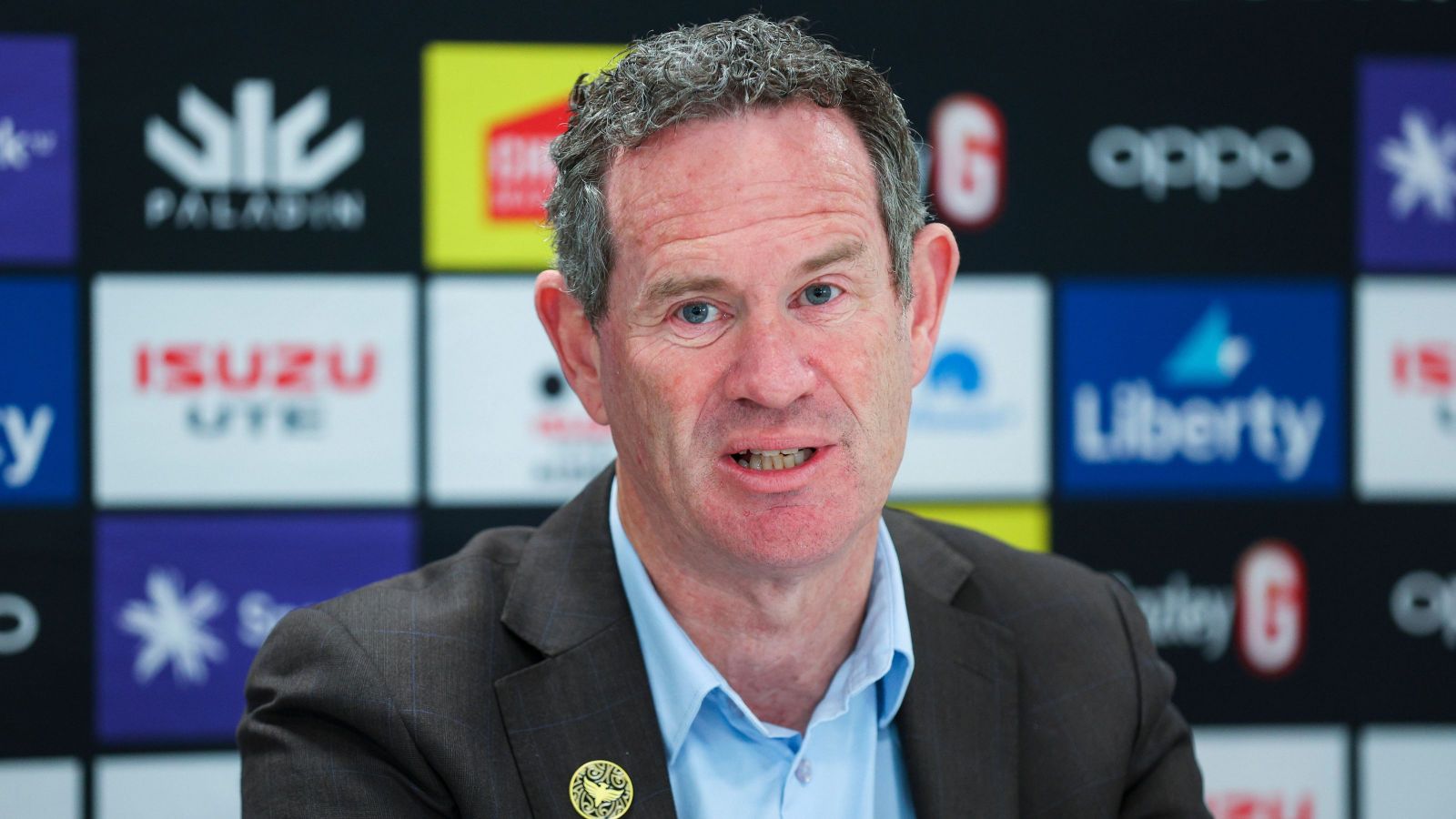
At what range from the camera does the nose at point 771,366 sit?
130 cm

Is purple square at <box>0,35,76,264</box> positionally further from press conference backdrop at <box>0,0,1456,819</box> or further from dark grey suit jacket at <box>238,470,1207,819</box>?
dark grey suit jacket at <box>238,470,1207,819</box>

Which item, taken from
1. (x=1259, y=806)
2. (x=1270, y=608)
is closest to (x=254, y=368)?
(x=1270, y=608)

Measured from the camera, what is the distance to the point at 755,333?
1320mm

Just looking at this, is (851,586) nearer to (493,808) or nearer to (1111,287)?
(493,808)

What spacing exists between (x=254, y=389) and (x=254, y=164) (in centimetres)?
43

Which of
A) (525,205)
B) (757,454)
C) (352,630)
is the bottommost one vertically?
(352,630)

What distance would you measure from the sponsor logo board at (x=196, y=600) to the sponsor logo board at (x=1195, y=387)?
145cm

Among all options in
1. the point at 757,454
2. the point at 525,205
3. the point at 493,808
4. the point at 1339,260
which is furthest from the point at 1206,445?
the point at 493,808

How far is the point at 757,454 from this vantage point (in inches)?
53.9

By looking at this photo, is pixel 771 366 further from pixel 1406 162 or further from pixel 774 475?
pixel 1406 162

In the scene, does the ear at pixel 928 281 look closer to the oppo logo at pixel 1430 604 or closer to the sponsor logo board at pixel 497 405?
the sponsor logo board at pixel 497 405

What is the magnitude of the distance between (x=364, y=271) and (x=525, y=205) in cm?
33

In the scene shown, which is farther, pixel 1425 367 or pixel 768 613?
pixel 1425 367

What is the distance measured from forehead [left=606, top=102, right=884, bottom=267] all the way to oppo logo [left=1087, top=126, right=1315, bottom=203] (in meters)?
1.52
